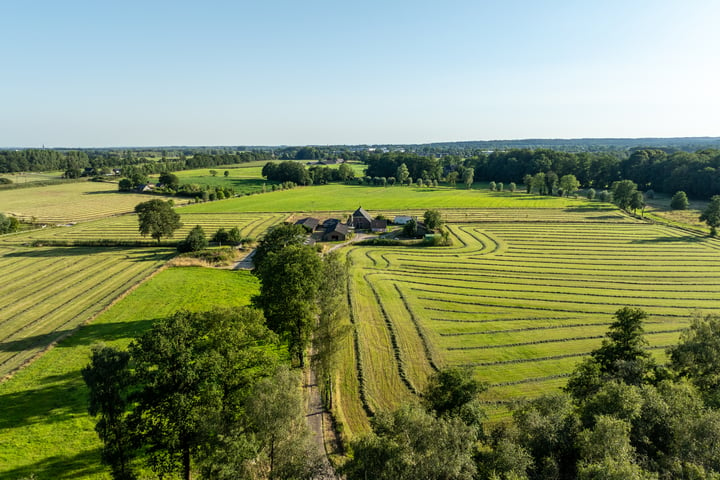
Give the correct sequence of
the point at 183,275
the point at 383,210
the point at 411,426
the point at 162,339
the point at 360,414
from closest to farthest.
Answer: the point at 411,426
the point at 162,339
the point at 360,414
the point at 183,275
the point at 383,210

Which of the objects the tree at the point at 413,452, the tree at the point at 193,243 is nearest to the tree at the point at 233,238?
the tree at the point at 193,243

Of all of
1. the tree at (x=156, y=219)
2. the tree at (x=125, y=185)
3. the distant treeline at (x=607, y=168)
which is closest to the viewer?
the tree at (x=156, y=219)

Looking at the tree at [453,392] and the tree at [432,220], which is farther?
the tree at [432,220]

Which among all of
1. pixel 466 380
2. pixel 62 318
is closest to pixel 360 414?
pixel 466 380

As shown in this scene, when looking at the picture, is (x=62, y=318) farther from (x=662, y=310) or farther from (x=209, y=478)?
(x=662, y=310)

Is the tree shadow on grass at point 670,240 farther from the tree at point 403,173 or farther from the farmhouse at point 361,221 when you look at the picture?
the tree at point 403,173

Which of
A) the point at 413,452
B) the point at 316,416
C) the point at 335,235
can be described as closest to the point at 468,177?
the point at 335,235

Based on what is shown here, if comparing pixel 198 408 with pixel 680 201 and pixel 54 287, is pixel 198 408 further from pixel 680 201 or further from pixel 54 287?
pixel 680 201
